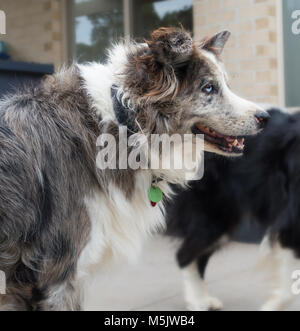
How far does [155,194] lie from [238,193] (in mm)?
1241

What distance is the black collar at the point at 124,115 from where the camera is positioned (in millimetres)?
2418

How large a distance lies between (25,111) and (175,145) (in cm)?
81

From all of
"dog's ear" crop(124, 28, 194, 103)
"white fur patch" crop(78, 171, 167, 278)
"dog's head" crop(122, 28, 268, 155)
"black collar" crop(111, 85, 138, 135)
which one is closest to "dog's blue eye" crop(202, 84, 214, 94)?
"dog's head" crop(122, 28, 268, 155)

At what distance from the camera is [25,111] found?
2.41m

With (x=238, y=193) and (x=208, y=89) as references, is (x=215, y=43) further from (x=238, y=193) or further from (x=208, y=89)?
(x=238, y=193)

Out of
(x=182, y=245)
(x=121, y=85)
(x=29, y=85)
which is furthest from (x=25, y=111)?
(x=182, y=245)

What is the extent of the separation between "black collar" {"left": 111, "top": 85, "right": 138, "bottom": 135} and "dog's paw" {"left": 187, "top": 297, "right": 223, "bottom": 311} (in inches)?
68.2

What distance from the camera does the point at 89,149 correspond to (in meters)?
2.41

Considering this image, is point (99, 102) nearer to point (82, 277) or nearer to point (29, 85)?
point (29, 85)

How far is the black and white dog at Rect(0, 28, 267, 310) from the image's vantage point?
2.29 m

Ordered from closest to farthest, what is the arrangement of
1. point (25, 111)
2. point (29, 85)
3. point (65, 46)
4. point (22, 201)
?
point (22, 201) → point (25, 111) → point (29, 85) → point (65, 46)

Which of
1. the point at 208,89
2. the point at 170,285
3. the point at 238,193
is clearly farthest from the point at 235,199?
the point at 208,89

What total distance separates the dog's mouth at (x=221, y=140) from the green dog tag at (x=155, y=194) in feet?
1.27

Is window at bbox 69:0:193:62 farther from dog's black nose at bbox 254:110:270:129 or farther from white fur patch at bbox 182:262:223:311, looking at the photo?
dog's black nose at bbox 254:110:270:129
